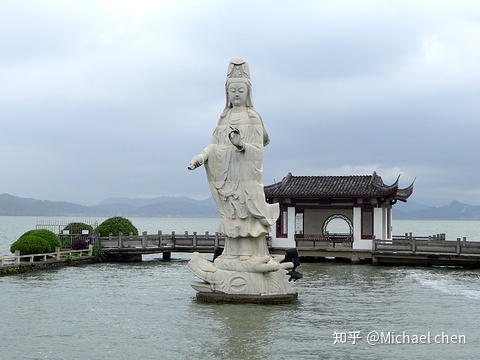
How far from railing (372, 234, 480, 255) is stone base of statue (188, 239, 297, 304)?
585 inches

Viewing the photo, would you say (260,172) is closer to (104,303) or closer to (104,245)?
(104,303)

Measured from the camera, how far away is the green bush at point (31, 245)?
28.5 m

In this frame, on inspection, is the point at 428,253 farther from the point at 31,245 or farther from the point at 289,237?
the point at 31,245

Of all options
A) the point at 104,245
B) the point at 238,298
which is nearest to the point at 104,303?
the point at 238,298

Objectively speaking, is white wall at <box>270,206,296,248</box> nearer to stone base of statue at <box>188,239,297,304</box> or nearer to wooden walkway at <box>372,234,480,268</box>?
wooden walkway at <box>372,234,480,268</box>

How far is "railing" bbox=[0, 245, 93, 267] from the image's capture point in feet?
87.0

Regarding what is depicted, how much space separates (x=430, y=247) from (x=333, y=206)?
593 centimetres

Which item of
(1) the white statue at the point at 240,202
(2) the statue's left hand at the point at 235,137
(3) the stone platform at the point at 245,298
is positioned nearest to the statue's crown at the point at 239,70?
(1) the white statue at the point at 240,202

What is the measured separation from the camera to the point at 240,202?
18281 millimetres

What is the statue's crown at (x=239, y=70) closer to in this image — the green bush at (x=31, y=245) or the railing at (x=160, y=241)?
the green bush at (x=31, y=245)

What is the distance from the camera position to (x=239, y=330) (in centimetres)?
1470

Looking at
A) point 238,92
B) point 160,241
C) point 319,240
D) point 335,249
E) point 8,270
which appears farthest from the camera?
point 160,241

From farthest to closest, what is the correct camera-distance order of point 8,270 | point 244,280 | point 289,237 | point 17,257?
point 289,237 → point 17,257 → point 8,270 → point 244,280

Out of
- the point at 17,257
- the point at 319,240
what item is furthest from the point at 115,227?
the point at 319,240
